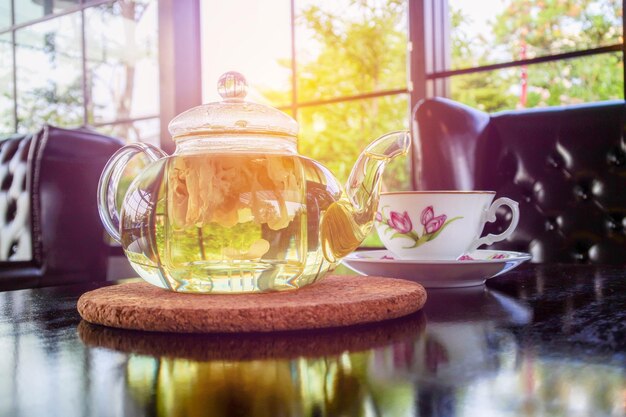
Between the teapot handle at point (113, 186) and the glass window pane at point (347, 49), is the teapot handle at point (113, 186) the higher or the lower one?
the lower one

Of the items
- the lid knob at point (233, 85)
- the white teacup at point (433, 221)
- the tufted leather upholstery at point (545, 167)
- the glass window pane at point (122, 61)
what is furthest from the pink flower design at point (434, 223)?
the glass window pane at point (122, 61)

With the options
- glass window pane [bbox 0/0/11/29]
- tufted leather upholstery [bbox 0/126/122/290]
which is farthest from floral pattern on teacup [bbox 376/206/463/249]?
glass window pane [bbox 0/0/11/29]

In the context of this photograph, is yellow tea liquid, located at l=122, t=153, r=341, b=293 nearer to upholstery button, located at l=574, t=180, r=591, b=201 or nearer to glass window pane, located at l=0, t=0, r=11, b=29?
upholstery button, located at l=574, t=180, r=591, b=201

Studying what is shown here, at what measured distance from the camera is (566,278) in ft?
Answer: 2.16

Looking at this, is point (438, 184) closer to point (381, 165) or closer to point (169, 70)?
point (381, 165)

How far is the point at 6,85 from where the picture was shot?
3.28 meters

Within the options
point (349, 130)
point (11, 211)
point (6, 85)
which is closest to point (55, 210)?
point (11, 211)

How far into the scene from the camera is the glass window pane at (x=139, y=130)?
2828mm

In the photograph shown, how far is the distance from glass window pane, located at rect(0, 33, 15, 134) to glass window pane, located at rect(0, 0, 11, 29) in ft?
0.17

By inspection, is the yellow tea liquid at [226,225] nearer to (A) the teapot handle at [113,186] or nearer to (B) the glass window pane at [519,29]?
(A) the teapot handle at [113,186]

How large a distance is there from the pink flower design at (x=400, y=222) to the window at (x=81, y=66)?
231 cm

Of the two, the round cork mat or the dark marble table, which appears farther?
the round cork mat

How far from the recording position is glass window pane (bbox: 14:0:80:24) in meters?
3.07

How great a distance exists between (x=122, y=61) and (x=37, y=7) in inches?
25.6
